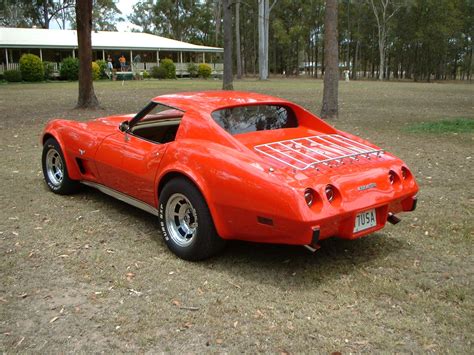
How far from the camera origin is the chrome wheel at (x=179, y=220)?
4160 mm

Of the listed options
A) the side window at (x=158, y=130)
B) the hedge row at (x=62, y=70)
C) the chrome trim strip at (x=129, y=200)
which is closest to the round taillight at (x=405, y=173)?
the side window at (x=158, y=130)

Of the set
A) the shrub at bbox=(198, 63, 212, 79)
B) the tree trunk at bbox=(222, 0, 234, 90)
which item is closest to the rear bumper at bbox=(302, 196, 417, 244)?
the tree trunk at bbox=(222, 0, 234, 90)

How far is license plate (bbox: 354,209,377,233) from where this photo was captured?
3780mm

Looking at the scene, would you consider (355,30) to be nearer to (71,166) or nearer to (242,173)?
(71,166)

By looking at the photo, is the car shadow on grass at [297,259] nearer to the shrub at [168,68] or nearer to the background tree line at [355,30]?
the shrub at [168,68]

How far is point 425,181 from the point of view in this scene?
→ 21.8 ft

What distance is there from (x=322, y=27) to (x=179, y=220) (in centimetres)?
6339

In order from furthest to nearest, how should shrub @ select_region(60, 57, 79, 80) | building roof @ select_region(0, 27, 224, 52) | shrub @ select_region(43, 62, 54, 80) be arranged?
building roof @ select_region(0, 27, 224, 52) < shrub @ select_region(60, 57, 79, 80) < shrub @ select_region(43, 62, 54, 80)

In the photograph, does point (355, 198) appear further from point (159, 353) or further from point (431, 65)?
point (431, 65)

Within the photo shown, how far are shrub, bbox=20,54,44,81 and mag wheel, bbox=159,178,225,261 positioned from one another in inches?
1343

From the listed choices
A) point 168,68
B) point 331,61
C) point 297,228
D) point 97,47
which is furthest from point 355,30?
point 297,228

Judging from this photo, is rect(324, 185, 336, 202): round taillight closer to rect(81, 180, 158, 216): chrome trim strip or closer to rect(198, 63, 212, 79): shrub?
rect(81, 180, 158, 216): chrome trim strip

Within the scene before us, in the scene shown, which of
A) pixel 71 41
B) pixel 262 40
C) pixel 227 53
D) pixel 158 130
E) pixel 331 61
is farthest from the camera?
pixel 262 40

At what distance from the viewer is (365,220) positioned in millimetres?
3854
